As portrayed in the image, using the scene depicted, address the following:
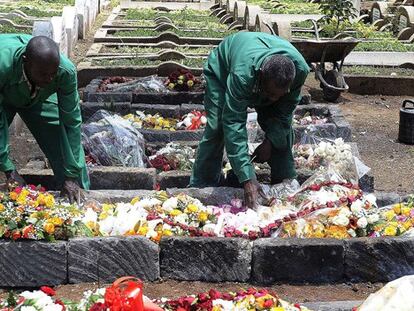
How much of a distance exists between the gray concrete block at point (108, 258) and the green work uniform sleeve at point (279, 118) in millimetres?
1676

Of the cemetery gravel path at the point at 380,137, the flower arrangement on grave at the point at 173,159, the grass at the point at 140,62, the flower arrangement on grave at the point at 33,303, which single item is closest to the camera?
the flower arrangement on grave at the point at 33,303

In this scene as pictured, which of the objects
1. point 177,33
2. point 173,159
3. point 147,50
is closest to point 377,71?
point 147,50

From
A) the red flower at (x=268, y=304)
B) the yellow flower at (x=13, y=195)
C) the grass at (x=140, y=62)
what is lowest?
the grass at (x=140, y=62)

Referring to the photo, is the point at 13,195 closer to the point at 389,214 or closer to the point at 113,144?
the point at 113,144

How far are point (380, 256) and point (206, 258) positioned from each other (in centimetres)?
116

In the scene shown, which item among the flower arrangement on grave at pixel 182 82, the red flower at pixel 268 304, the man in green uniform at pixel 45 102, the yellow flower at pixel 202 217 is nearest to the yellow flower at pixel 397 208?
the yellow flower at pixel 202 217

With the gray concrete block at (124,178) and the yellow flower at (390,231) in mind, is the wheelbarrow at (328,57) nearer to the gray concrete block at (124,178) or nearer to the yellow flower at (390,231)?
the gray concrete block at (124,178)

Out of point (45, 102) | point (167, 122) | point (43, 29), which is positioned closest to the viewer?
point (45, 102)

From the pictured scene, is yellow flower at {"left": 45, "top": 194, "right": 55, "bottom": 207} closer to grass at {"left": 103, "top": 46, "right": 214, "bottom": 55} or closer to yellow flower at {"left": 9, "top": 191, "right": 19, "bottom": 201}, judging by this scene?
yellow flower at {"left": 9, "top": 191, "right": 19, "bottom": 201}

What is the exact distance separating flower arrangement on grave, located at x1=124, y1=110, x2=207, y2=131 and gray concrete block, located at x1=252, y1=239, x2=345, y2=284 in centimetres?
390

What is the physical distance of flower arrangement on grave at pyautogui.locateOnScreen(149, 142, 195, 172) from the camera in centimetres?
828

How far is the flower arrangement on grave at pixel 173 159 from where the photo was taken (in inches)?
326

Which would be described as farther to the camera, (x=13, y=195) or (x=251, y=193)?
(x=251, y=193)

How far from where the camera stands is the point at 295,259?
5.82m
